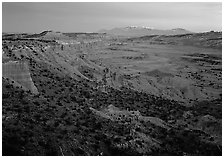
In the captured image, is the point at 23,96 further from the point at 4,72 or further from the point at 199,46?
the point at 199,46

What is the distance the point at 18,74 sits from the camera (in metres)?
19.1

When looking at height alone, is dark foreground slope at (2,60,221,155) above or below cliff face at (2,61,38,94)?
below

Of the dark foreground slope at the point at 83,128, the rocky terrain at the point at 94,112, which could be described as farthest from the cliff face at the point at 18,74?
the dark foreground slope at the point at 83,128

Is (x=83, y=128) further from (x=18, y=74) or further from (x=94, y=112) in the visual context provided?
(x=18, y=74)

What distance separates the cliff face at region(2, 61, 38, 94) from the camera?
61.2 ft

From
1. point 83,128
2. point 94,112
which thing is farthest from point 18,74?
point 83,128

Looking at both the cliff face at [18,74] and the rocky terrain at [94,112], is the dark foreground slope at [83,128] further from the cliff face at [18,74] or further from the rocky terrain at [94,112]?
the cliff face at [18,74]

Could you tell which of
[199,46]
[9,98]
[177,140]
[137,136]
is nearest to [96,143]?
[137,136]

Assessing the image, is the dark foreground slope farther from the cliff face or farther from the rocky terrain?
Answer: the cliff face

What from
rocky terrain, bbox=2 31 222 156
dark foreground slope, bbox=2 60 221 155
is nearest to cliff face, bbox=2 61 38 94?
rocky terrain, bbox=2 31 222 156

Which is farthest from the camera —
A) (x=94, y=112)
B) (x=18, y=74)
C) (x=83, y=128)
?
(x=18, y=74)

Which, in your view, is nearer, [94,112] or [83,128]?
[83,128]

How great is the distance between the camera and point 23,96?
1700cm

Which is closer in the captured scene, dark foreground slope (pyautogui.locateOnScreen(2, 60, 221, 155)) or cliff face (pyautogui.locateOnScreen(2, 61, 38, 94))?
dark foreground slope (pyautogui.locateOnScreen(2, 60, 221, 155))
